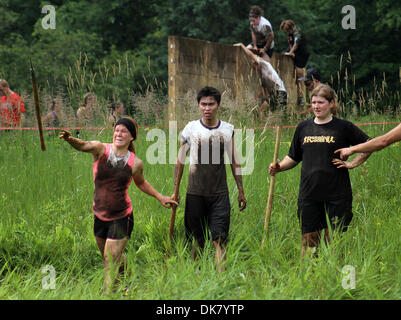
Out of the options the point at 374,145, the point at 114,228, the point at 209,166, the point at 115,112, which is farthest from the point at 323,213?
the point at 115,112

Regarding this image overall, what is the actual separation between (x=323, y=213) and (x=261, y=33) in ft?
23.3

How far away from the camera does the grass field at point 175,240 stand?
4172mm

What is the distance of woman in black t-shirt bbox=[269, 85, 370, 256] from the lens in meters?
4.96

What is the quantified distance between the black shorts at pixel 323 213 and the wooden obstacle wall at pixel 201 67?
3773mm

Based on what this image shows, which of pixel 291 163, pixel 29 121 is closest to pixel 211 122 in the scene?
pixel 291 163

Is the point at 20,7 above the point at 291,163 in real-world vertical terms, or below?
above

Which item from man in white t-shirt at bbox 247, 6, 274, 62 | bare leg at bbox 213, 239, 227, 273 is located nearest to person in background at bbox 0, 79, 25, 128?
bare leg at bbox 213, 239, 227, 273

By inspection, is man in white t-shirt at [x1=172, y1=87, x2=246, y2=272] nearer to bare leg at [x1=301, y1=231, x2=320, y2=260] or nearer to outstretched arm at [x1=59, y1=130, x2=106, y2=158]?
bare leg at [x1=301, y1=231, x2=320, y2=260]

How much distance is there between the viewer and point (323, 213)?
5113mm

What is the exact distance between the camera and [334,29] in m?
24.7

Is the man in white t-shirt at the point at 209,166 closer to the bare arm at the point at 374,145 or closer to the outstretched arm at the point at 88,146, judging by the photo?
the outstretched arm at the point at 88,146
